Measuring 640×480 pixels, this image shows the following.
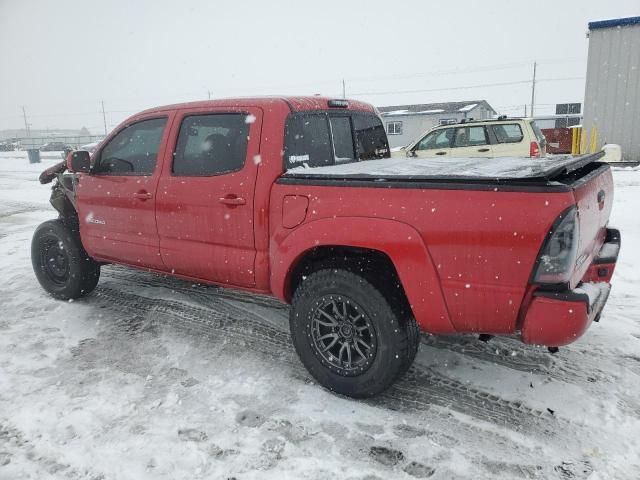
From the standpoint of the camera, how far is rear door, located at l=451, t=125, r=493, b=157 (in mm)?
10195

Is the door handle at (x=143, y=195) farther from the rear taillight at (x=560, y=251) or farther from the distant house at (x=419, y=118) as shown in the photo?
the distant house at (x=419, y=118)

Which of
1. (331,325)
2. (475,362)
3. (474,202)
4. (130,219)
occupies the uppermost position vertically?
(474,202)


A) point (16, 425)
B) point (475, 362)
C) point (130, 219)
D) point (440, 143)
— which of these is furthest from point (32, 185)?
point (475, 362)

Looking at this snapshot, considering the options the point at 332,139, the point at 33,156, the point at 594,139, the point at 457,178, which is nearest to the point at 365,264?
the point at 457,178

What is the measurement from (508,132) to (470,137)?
0.78 m

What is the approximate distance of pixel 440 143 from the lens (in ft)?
35.3

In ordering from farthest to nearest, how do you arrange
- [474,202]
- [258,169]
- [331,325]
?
[258,169] → [331,325] → [474,202]

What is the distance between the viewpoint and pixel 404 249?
257 cm

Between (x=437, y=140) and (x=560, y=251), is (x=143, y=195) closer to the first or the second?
(x=560, y=251)

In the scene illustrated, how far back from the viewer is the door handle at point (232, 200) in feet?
10.6

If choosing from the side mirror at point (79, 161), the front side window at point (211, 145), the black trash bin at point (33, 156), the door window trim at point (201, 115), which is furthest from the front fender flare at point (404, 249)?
the black trash bin at point (33, 156)

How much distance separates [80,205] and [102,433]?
8.41ft

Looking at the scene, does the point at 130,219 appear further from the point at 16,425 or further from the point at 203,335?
the point at 16,425

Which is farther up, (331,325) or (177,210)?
(177,210)
